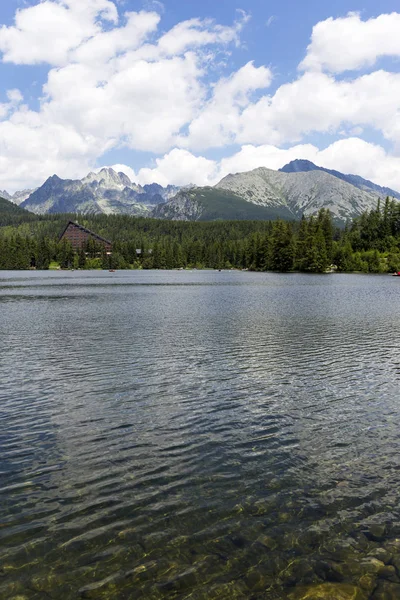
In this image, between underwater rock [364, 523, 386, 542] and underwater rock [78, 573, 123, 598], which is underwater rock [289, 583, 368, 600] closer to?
underwater rock [364, 523, 386, 542]

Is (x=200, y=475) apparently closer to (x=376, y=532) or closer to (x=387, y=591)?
(x=376, y=532)

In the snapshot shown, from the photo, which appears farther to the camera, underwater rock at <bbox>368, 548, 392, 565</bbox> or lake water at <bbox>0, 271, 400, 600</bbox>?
underwater rock at <bbox>368, 548, 392, 565</bbox>

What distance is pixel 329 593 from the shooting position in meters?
10.5

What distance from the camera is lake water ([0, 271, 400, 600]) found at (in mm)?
11188

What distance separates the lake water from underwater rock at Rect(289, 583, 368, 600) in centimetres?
4

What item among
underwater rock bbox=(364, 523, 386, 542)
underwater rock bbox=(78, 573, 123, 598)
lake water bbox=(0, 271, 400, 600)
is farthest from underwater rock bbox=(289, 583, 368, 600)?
underwater rock bbox=(78, 573, 123, 598)

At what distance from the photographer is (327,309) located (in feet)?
233

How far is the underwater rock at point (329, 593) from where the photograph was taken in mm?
10414

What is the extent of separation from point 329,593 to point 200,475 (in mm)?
6649

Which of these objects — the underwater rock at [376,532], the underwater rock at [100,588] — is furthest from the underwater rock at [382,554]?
the underwater rock at [100,588]

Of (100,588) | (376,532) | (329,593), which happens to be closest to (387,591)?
(329,593)

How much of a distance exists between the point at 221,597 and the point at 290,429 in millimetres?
11322

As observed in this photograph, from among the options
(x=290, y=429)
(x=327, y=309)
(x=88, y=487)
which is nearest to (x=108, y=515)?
(x=88, y=487)

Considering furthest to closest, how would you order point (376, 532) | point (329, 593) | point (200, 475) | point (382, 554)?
point (200, 475) < point (376, 532) < point (382, 554) < point (329, 593)
